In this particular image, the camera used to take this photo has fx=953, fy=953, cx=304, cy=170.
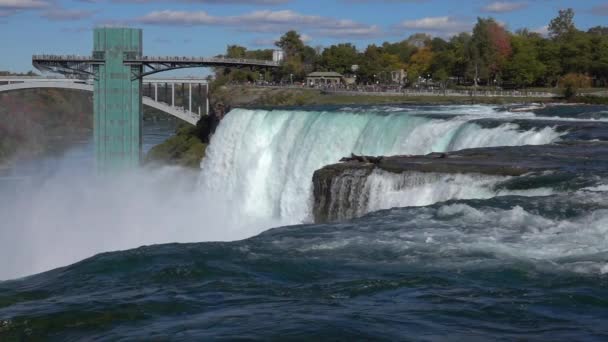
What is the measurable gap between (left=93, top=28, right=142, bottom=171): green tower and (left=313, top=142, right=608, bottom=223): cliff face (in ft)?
86.3

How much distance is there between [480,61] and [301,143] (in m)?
35.7

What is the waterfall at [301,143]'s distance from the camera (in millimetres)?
23594

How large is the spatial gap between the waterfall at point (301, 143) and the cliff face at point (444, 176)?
0.30m

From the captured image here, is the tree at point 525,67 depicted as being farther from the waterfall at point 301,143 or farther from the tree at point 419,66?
the waterfall at point 301,143

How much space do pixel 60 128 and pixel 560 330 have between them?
8721 cm

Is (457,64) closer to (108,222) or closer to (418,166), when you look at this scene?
(108,222)

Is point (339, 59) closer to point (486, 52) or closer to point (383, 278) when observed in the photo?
point (486, 52)

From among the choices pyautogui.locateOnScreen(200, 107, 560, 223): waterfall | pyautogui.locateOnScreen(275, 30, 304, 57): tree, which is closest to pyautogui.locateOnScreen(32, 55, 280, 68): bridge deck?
pyautogui.locateOnScreen(200, 107, 560, 223): waterfall

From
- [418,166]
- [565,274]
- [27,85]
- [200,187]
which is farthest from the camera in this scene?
[27,85]

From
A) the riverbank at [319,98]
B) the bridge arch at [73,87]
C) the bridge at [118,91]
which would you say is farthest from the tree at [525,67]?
the bridge at [118,91]

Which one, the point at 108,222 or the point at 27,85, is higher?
the point at 27,85

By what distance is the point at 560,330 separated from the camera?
9.07 meters

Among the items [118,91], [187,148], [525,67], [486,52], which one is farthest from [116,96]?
[486,52]

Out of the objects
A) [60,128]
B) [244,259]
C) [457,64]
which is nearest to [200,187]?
[244,259]
